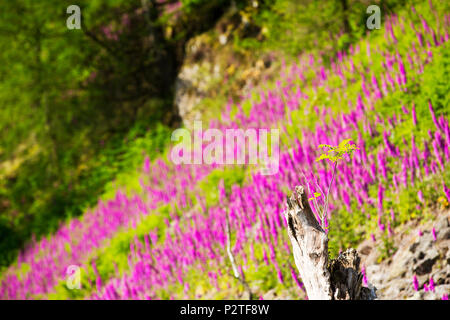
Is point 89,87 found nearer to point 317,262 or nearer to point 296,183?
point 296,183

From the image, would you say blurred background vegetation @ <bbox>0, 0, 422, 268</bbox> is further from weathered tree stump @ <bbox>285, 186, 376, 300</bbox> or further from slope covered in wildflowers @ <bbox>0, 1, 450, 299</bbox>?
weathered tree stump @ <bbox>285, 186, 376, 300</bbox>

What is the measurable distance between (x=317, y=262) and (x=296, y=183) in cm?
332

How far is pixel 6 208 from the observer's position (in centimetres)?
1545

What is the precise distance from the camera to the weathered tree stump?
7.61ft

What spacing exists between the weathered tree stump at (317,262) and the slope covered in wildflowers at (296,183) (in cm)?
77

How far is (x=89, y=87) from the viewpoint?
15602 millimetres

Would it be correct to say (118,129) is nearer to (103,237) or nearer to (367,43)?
(103,237)

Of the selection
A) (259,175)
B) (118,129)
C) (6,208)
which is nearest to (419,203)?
(259,175)

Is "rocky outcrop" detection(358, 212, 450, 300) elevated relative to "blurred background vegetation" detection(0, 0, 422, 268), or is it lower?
lower

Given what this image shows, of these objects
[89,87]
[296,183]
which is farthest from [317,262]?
[89,87]

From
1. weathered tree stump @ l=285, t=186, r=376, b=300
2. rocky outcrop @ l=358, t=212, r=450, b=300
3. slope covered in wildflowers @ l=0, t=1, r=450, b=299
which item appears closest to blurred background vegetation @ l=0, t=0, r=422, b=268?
slope covered in wildflowers @ l=0, t=1, r=450, b=299

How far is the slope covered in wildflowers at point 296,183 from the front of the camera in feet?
15.8

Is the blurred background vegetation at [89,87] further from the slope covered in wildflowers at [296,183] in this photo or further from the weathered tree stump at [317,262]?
the weathered tree stump at [317,262]

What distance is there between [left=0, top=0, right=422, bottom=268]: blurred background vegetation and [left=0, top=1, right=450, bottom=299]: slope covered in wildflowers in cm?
308
